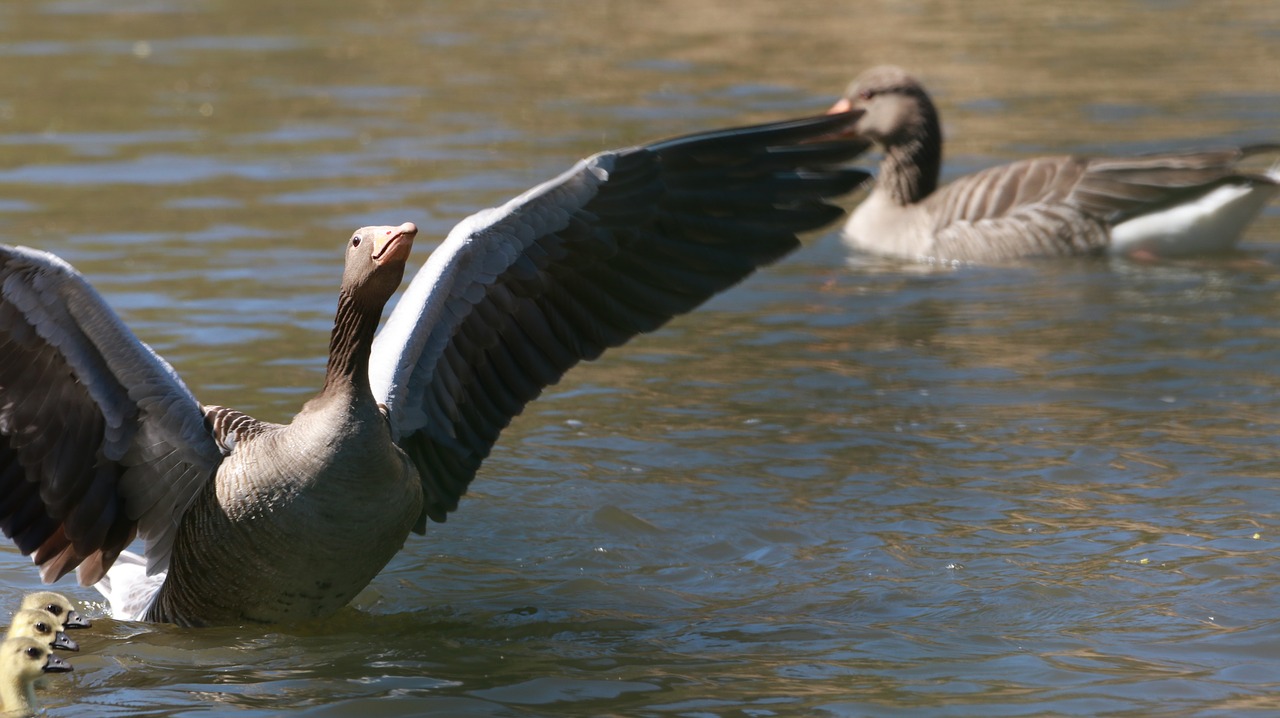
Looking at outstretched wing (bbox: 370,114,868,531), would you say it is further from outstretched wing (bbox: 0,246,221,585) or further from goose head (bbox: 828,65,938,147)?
goose head (bbox: 828,65,938,147)

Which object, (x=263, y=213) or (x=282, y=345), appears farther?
(x=263, y=213)

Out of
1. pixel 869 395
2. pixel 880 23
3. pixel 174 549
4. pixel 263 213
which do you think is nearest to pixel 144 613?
pixel 174 549

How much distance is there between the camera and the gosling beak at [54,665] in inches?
248

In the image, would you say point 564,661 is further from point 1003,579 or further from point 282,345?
point 282,345

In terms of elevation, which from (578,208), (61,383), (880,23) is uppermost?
(880,23)

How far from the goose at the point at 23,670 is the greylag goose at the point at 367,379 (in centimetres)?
73

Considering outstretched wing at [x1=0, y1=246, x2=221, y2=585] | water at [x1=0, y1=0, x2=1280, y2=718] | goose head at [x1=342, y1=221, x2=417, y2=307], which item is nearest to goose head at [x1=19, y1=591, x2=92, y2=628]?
water at [x1=0, y1=0, x2=1280, y2=718]

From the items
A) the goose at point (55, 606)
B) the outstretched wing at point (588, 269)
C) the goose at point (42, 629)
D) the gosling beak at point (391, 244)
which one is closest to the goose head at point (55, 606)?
the goose at point (55, 606)

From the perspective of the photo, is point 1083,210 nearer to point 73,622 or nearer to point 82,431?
point 82,431

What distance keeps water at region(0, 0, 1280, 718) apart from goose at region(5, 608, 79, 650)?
215 mm

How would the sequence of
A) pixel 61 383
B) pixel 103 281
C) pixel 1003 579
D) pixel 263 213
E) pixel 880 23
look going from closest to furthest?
1. pixel 61 383
2. pixel 1003 579
3. pixel 103 281
4. pixel 263 213
5. pixel 880 23

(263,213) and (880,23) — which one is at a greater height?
(880,23)

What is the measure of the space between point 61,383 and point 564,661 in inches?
84.9

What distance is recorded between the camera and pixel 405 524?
671 cm
